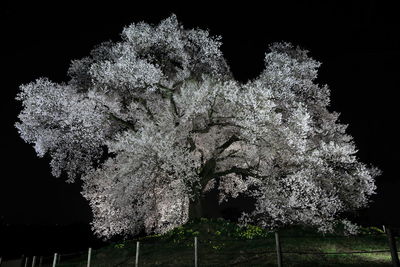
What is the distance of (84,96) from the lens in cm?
2455

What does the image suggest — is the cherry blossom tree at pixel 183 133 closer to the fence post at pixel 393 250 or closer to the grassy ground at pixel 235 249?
the grassy ground at pixel 235 249

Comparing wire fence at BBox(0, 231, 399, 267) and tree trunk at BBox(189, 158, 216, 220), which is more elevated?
tree trunk at BBox(189, 158, 216, 220)

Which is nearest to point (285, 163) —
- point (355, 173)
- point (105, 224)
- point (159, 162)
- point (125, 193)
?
point (355, 173)

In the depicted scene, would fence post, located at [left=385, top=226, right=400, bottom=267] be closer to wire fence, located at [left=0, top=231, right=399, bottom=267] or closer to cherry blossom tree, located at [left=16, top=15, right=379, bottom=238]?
wire fence, located at [left=0, top=231, right=399, bottom=267]

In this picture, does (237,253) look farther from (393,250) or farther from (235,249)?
(393,250)

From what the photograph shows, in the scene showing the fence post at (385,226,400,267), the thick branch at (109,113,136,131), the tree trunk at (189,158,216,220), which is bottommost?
the fence post at (385,226,400,267)

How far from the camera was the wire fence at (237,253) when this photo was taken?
1584 centimetres

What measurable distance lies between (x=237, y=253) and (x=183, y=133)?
26.6 ft

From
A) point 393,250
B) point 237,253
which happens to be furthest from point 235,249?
point 393,250

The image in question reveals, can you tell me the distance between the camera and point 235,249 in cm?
1842

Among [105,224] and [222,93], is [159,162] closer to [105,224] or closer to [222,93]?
[222,93]

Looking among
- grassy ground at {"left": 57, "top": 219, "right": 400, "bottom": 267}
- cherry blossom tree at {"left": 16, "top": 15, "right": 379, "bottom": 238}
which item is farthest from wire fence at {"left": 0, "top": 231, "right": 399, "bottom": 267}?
cherry blossom tree at {"left": 16, "top": 15, "right": 379, "bottom": 238}

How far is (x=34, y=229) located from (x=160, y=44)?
17584 mm

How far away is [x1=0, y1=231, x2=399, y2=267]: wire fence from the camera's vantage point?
15836 mm
